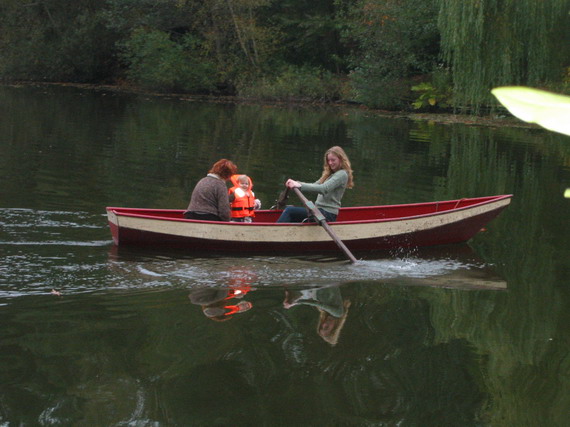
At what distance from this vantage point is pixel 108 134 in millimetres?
20328

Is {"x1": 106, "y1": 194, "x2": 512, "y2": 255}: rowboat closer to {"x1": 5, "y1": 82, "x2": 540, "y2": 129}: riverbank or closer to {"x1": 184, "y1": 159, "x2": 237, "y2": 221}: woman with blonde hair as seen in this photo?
{"x1": 184, "y1": 159, "x2": 237, "y2": 221}: woman with blonde hair

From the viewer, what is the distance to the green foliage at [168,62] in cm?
3753

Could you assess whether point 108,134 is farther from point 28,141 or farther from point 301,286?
point 301,286

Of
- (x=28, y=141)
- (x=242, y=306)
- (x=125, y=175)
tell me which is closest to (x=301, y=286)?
(x=242, y=306)

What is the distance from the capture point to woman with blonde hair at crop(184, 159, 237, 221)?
341 inches

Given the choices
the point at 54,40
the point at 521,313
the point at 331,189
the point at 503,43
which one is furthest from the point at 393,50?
the point at 521,313

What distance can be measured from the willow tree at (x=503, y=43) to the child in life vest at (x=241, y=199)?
10390 mm

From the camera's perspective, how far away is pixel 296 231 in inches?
346

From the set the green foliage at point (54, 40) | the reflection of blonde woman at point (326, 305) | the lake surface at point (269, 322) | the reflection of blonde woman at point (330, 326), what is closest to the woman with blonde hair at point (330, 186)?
the lake surface at point (269, 322)

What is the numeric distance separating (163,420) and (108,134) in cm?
1702

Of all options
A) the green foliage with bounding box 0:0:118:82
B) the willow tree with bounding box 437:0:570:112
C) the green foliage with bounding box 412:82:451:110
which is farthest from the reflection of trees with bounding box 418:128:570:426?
the green foliage with bounding box 0:0:118:82

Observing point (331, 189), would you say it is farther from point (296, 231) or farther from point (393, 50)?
point (393, 50)

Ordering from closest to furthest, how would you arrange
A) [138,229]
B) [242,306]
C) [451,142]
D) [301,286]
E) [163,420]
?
[163,420]
[242,306]
[301,286]
[138,229]
[451,142]

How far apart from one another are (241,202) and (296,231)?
0.97m
